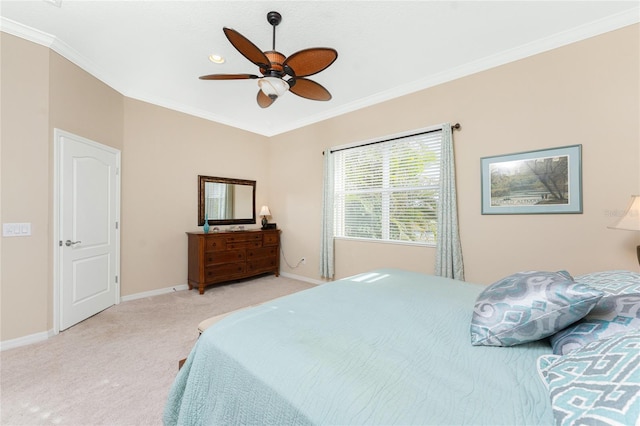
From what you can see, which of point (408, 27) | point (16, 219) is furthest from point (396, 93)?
point (16, 219)

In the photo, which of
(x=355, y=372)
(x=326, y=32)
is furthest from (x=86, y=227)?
(x=355, y=372)

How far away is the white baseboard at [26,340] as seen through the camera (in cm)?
237

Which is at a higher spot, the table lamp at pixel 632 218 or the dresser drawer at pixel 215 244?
the table lamp at pixel 632 218

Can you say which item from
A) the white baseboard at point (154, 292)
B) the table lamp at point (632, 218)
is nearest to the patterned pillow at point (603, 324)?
the table lamp at point (632, 218)

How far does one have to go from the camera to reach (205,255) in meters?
4.04

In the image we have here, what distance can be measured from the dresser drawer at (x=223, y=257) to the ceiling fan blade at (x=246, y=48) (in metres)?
2.96

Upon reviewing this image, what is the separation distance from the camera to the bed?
2.38 feet

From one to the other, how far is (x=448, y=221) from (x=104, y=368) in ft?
11.6

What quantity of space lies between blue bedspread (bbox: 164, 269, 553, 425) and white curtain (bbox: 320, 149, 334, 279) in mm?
2801

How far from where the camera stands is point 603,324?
37.2 inches

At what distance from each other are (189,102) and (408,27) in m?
3.24

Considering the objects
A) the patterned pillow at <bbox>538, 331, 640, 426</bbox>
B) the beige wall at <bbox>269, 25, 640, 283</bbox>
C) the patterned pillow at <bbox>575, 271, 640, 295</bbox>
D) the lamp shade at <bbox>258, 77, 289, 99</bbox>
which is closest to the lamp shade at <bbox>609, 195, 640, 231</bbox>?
the beige wall at <bbox>269, 25, 640, 283</bbox>

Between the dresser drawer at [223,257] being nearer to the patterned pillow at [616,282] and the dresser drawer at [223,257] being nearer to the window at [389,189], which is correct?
the window at [389,189]

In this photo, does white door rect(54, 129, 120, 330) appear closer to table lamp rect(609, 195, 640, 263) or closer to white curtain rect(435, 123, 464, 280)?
white curtain rect(435, 123, 464, 280)
